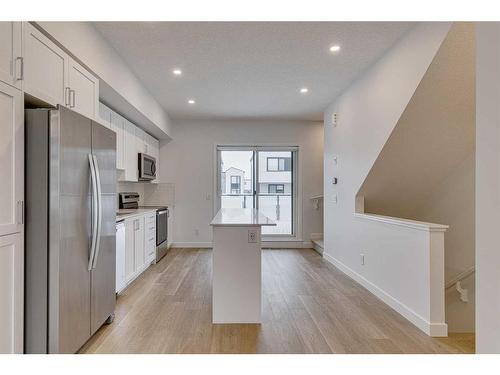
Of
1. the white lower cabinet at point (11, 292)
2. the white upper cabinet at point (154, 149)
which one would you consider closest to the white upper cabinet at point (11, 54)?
the white lower cabinet at point (11, 292)

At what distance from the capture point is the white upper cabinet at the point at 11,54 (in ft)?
5.32

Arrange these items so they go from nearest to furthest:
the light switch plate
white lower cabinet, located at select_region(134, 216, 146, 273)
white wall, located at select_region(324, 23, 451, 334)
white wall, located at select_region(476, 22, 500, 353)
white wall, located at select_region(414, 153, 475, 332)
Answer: white wall, located at select_region(476, 22, 500, 353)
white wall, located at select_region(324, 23, 451, 334)
white wall, located at select_region(414, 153, 475, 332)
white lower cabinet, located at select_region(134, 216, 146, 273)
the light switch plate

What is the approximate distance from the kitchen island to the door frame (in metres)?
3.54

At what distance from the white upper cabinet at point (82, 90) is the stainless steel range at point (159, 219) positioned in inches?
87.2

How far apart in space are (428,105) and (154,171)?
14.4 ft

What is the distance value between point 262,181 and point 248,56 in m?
3.42

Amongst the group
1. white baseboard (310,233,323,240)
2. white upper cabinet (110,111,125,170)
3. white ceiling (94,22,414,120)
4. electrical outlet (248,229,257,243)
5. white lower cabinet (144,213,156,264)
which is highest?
white ceiling (94,22,414,120)

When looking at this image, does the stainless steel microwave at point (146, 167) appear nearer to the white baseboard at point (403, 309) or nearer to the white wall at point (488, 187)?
the white baseboard at point (403, 309)

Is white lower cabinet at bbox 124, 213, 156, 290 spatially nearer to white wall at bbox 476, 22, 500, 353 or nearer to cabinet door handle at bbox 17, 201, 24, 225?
cabinet door handle at bbox 17, 201, 24, 225

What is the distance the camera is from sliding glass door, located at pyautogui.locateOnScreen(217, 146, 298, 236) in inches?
249

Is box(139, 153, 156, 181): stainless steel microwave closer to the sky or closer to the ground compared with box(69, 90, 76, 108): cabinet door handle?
closer to the ground

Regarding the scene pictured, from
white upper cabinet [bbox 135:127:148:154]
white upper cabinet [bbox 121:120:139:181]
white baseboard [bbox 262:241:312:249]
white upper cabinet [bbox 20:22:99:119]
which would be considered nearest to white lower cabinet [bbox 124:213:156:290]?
white upper cabinet [bbox 121:120:139:181]
